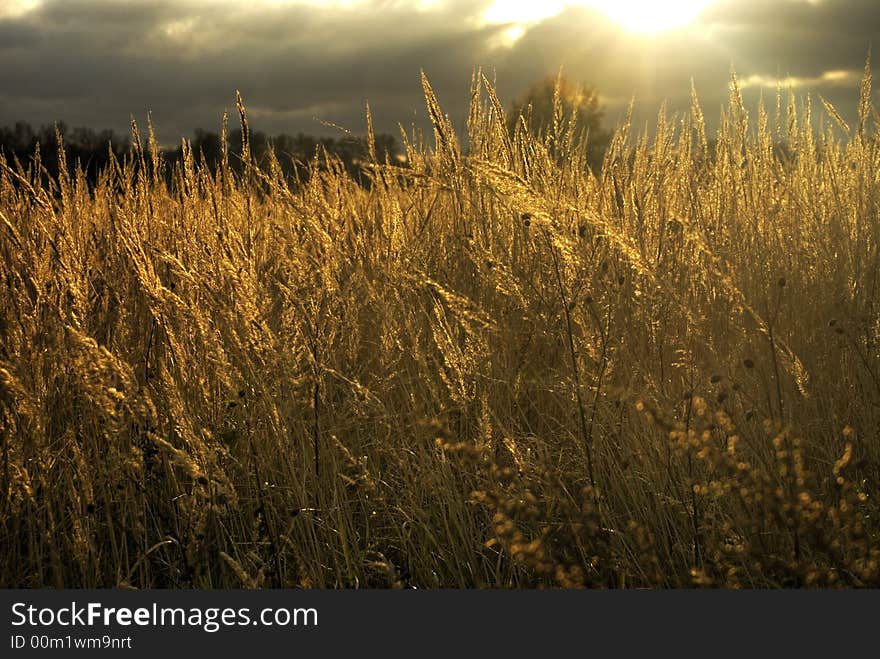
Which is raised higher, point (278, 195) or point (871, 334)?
point (278, 195)

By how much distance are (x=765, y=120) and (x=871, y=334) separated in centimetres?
162

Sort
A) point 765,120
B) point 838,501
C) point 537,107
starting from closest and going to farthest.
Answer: point 838,501 → point 765,120 → point 537,107

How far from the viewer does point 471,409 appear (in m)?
2.47

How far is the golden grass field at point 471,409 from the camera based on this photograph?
1.78 meters

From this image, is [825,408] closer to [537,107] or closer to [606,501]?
[606,501]

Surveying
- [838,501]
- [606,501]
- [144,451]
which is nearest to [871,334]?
[838,501]

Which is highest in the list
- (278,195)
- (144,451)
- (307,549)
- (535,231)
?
(278,195)

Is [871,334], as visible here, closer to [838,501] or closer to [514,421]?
[838,501]

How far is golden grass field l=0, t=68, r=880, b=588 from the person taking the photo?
1.78 meters

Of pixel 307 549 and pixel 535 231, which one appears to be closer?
pixel 307 549

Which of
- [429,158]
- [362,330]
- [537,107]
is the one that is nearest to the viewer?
[362,330]

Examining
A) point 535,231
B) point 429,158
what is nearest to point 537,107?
point 429,158

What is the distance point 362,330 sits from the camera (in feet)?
9.87

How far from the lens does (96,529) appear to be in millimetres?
2004
